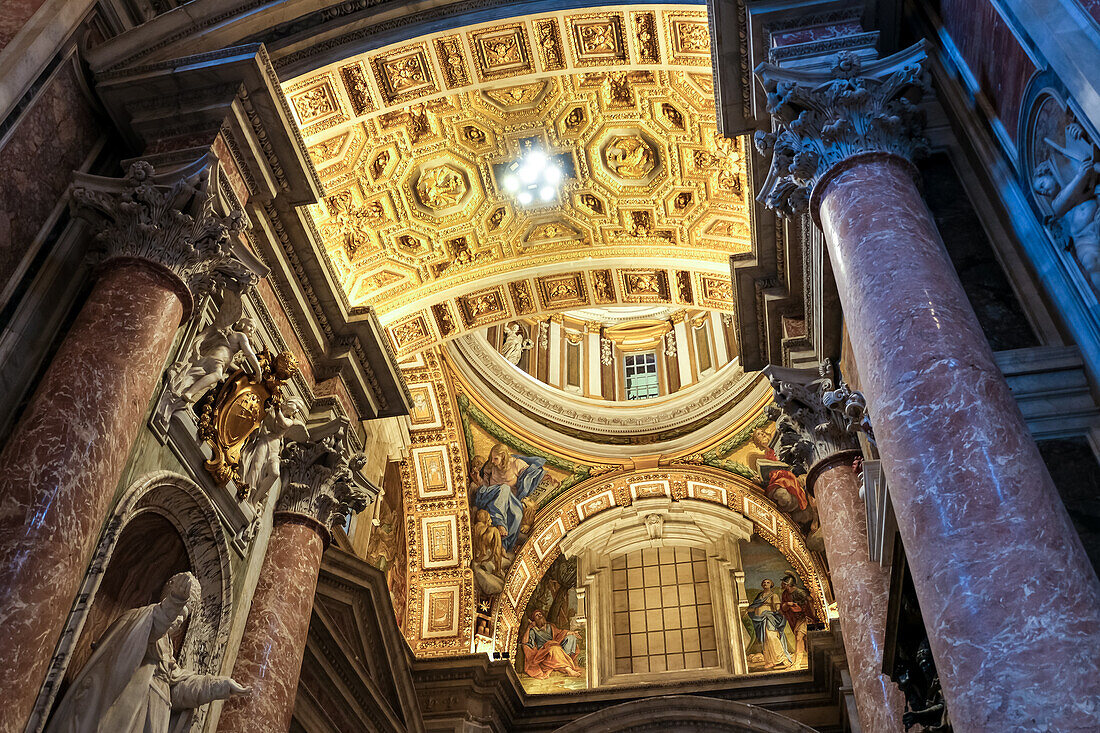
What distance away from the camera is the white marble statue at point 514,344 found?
17.7 meters

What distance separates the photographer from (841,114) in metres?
5.37

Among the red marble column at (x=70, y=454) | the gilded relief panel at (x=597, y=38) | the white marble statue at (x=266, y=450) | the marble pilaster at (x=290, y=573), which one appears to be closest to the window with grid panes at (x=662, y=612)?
the marble pilaster at (x=290, y=573)

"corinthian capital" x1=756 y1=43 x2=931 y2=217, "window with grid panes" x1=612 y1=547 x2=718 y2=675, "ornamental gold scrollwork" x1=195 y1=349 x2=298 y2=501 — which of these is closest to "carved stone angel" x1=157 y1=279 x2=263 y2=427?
"ornamental gold scrollwork" x1=195 y1=349 x2=298 y2=501

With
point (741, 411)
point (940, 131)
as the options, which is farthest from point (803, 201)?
point (741, 411)

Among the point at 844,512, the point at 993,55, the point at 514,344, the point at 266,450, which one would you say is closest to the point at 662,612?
the point at 514,344

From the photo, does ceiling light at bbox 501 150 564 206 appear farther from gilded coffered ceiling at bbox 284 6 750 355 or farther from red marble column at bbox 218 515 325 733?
red marble column at bbox 218 515 325 733

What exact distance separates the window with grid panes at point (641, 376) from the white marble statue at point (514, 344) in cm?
216

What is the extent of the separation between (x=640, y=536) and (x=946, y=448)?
1326 cm

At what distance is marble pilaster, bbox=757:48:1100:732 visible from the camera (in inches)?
119

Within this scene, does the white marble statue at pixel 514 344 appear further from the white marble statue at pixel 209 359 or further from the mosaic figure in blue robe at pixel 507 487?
the white marble statue at pixel 209 359

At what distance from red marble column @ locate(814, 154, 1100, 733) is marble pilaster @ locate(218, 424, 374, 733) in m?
5.39

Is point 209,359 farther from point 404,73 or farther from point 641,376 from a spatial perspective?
point 641,376

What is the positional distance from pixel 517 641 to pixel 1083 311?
41.4ft

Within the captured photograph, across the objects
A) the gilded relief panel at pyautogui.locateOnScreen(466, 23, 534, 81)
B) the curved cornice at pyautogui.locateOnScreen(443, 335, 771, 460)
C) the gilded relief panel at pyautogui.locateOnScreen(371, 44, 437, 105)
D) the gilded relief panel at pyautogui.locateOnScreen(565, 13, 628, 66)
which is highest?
the curved cornice at pyautogui.locateOnScreen(443, 335, 771, 460)
